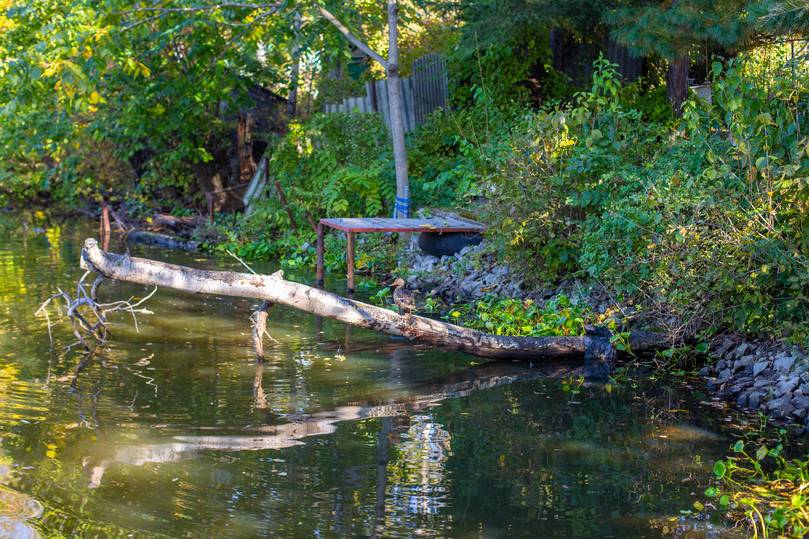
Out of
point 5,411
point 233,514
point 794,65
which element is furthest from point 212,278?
point 794,65

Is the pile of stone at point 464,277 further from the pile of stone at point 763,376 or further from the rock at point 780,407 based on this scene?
the rock at point 780,407

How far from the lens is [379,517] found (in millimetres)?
5605

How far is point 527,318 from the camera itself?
413 inches

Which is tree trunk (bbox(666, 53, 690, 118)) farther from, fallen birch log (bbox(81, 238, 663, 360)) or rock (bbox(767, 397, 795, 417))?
rock (bbox(767, 397, 795, 417))

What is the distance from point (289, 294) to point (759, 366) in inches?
162

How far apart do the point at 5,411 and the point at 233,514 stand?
2.96 m

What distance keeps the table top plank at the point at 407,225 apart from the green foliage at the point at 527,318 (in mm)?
2232

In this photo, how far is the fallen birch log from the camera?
854 centimetres

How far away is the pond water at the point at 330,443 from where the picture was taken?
18.4 ft

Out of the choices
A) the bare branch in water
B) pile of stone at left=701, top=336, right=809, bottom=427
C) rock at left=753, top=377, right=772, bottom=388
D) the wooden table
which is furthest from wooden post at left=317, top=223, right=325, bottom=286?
rock at left=753, top=377, right=772, bottom=388

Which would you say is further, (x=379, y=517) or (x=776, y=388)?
(x=776, y=388)

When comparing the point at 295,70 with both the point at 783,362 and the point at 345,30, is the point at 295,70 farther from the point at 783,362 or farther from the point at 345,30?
the point at 783,362

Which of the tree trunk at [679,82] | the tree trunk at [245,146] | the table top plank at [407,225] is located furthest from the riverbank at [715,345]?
the tree trunk at [245,146]

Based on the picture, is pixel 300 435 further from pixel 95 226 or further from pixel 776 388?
pixel 95 226
